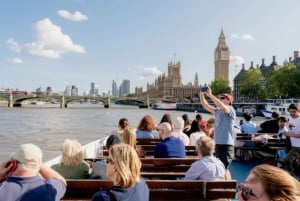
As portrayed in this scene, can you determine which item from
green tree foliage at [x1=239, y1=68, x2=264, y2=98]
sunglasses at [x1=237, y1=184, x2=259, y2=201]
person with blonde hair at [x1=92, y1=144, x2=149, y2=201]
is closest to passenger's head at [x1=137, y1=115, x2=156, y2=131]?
person with blonde hair at [x1=92, y1=144, x2=149, y2=201]

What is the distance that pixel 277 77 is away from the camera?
247 feet

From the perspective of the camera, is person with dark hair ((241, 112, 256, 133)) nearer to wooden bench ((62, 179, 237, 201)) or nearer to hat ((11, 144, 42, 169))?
wooden bench ((62, 179, 237, 201))

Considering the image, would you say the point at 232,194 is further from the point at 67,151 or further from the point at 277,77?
the point at 277,77

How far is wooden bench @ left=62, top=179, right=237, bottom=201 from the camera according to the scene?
426 centimetres

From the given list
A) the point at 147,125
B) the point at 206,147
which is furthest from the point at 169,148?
the point at 147,125

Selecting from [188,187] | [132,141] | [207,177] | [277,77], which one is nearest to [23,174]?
[188,187]

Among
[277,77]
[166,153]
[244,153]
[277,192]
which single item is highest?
[277,77]

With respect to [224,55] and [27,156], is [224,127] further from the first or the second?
[224,55]

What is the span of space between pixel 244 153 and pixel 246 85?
9092 centimetres

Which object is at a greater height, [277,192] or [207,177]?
[277,192]

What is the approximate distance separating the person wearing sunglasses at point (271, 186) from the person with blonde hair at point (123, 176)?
4.40ft

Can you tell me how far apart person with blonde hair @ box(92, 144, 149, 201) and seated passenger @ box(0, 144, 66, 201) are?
0.47m

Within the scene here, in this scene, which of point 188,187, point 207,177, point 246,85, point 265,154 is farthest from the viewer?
point 246,85

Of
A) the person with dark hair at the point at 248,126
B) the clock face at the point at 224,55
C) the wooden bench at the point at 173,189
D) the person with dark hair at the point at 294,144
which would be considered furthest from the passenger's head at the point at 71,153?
the clock face at the point at 224,55
